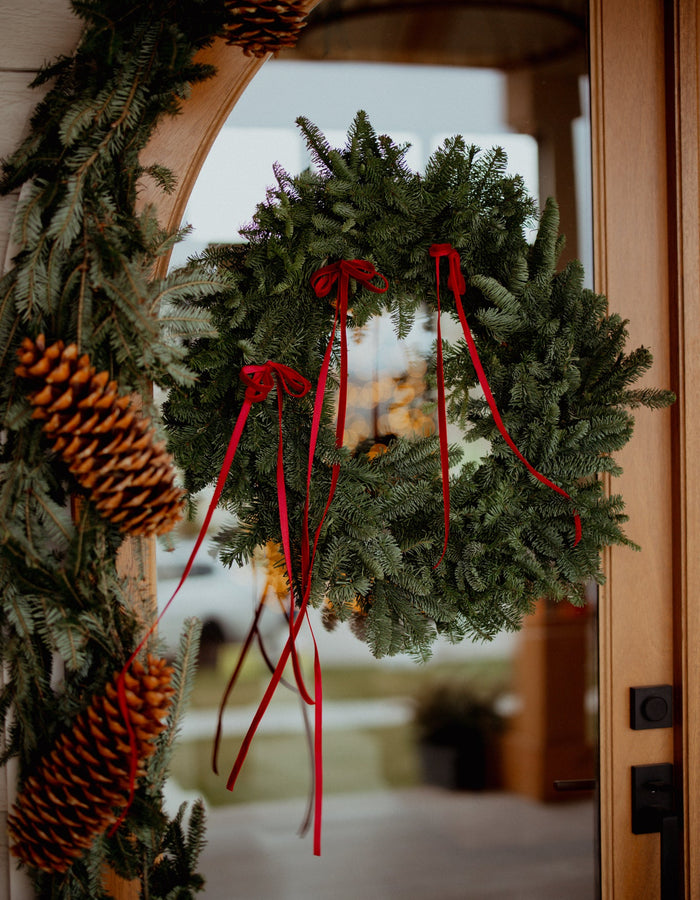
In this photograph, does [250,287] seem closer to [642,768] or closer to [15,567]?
[15,567]

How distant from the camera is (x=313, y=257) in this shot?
949 mm

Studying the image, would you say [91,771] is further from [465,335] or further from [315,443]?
[465,335]

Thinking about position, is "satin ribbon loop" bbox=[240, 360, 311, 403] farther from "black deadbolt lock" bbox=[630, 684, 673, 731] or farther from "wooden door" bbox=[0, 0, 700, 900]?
"black deadbolt lock" bbox=[630, 684, 673, 731]

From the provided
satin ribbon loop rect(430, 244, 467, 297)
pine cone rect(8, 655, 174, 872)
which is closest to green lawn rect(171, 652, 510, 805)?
pine cone rect(8, 655, 174, 872)

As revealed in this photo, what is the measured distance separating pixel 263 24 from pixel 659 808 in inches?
53.0

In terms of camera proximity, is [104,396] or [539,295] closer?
[104,396]

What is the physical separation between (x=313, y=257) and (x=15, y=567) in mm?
549

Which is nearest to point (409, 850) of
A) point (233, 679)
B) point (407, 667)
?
point (407, 667)

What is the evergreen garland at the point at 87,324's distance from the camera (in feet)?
2.51

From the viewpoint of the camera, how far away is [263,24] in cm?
84

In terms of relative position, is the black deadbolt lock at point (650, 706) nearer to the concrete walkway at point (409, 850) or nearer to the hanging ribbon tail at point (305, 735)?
the concrete walkway at point (409, 850)

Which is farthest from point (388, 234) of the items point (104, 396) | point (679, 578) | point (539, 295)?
point (679, 578)

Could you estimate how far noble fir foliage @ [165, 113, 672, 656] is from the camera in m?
0.93

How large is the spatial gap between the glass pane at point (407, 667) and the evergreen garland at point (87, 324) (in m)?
0.22
